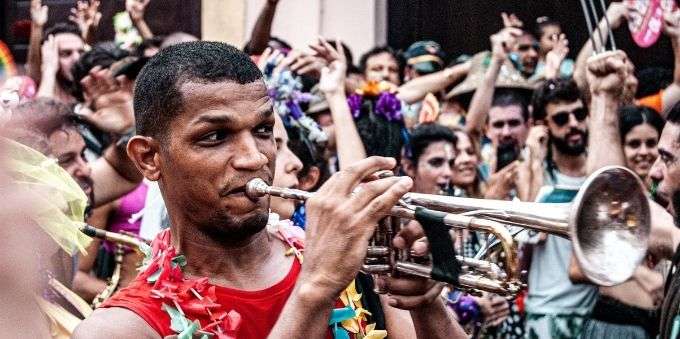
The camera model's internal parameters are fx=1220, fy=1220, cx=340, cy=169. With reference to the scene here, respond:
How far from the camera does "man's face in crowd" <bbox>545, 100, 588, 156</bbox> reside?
7.50 m

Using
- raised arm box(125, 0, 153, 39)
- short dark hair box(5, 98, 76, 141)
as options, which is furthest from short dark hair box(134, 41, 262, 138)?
raised arm box(125, 0, 153, 39)

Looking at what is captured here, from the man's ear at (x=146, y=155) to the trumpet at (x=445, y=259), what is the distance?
31 centimetres

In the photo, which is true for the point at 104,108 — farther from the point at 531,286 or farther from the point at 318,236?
the point at 318,236

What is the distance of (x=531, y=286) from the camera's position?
285 inches

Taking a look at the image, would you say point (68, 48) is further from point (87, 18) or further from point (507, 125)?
point (507, 125)

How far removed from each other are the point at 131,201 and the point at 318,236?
427 centimetres

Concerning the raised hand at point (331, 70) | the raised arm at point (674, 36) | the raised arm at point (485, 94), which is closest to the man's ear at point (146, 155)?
the raised hand at point (331, 70)

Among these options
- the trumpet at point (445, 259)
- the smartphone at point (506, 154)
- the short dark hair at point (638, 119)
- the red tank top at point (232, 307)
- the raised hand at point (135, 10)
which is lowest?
the smartphone at point (506, 154)

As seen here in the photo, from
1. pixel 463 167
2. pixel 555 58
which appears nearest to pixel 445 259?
pixel 463 167

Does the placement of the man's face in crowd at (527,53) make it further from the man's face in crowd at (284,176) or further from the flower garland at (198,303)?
the flower garland at (198,303)

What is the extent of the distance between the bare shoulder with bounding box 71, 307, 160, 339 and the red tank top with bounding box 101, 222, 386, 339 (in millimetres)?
22

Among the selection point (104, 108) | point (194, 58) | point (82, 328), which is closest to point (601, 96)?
point (104, 108)

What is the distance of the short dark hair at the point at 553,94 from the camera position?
7.68 meters

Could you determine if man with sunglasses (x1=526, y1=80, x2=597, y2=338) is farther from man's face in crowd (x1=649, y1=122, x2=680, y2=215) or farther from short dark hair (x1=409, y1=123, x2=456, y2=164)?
man's face in crowd (x1=649, y1=122, x2=680, y2=215)
